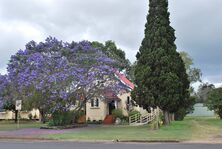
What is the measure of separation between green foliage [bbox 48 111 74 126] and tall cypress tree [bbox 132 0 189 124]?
6.91 meters

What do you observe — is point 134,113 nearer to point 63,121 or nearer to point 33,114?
point 63,121

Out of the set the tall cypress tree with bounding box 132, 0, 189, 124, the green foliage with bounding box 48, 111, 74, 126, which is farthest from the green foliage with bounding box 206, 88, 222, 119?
the green foliage with bounding box 48, 111, 74, 126

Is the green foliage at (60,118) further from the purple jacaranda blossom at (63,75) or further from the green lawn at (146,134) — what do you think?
the green lawn at (146,134)

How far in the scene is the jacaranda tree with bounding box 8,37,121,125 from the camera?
30.5m

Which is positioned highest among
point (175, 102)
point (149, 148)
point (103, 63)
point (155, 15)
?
point (155, 15)

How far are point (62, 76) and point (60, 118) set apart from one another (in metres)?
4.77

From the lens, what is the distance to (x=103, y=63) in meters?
33.0

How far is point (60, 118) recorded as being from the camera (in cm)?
3294

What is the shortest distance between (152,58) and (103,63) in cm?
481

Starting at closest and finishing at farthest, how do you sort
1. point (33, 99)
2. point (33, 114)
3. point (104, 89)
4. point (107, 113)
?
point (33, 99) → point (104, 89) → point (107, 113) → point (33, 114)

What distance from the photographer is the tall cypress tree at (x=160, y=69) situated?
29719 millimetres

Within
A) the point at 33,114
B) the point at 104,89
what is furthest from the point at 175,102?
the point at 33,114

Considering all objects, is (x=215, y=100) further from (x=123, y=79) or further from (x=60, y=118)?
(x=60, y=118)

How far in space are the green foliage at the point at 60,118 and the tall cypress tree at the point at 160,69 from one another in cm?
691
